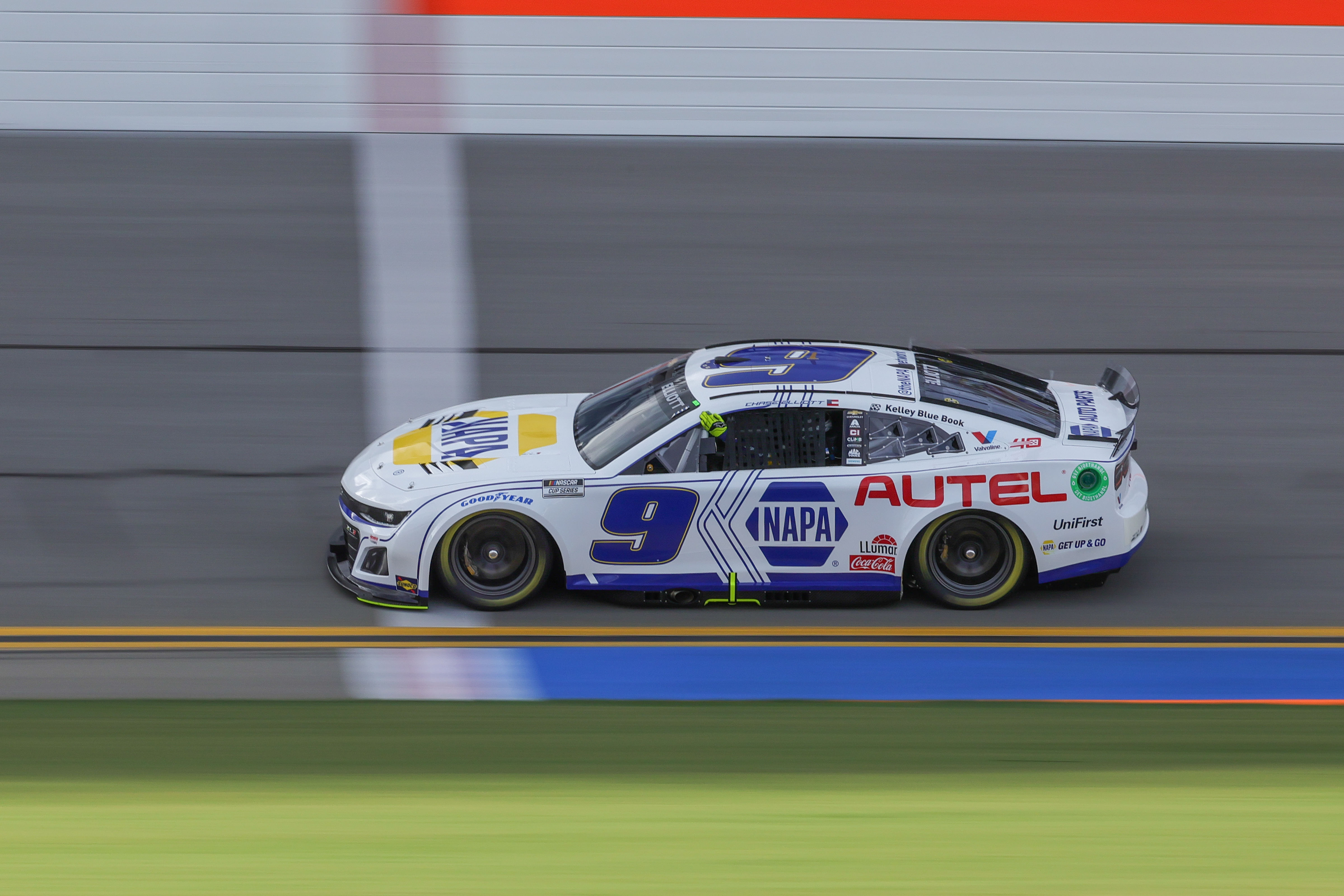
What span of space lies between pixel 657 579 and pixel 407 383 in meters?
3.73

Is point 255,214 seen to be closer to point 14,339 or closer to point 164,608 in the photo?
point 14,339

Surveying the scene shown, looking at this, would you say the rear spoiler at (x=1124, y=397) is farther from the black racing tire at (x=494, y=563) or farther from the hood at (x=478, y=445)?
the black racing tire at (x=494, y=563)

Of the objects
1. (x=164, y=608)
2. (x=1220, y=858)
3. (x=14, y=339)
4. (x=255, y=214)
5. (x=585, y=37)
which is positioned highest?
(x=585, y=37)

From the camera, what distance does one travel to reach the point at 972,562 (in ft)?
24.3

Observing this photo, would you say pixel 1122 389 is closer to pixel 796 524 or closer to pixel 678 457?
pixel 796 524

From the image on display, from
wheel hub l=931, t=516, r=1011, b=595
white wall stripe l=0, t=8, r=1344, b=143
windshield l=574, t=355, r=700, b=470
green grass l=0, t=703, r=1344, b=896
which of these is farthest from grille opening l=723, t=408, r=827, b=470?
white wall stripe l=0, t=8, r=1344, b=143

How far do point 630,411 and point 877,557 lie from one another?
155 cm

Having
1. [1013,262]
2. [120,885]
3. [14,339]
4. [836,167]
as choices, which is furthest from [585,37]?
[120,885]

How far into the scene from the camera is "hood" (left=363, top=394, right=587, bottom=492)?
7215 millimetres

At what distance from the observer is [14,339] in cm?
1064

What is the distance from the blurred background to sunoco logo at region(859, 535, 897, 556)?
40 cm

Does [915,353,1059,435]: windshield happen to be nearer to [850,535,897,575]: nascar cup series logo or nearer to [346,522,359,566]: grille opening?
[850,535,897,575]: nascar cup series logo

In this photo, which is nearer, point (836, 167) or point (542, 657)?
point (542, 657)

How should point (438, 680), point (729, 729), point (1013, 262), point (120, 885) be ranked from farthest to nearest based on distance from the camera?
point (1013, 262)
point (438, 680)
point (729, 729)
point (120, 885)
